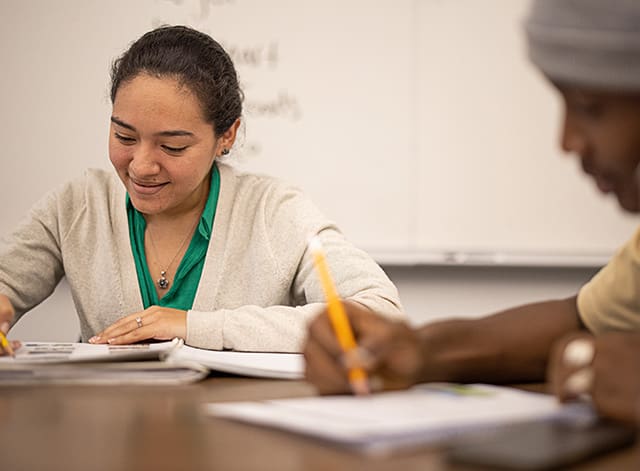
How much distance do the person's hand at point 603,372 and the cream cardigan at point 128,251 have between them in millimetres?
920

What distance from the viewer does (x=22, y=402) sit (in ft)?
2.99

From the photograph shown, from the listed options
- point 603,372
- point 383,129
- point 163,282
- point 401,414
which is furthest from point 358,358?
point 383,129

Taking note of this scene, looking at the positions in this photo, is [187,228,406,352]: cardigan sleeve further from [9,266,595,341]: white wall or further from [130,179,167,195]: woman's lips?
[9,266,595,341]: white wall

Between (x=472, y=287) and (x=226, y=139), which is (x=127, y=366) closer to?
(x=226, y=139)

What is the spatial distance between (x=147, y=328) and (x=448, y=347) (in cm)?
64

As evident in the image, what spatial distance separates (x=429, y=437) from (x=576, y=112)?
0.39 m

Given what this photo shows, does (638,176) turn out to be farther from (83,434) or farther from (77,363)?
(77,363)

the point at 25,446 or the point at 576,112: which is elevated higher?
the point at 576,112

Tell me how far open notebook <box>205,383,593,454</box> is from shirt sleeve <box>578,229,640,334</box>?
21 cm

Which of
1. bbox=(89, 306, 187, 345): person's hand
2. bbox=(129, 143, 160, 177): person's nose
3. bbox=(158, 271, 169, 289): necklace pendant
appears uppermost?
bbox=(129, 143, 160, 177): person's nose

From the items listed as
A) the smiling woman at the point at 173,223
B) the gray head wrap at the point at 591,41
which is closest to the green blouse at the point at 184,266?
the smiling woman at the point at 173,223

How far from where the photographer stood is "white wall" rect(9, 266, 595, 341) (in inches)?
100

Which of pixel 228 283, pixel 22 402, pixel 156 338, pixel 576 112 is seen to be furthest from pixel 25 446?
pixel 228 283

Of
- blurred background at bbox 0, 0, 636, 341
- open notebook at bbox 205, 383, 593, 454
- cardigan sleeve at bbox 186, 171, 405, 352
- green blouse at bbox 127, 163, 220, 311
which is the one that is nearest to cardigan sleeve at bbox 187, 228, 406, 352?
cardigan sleeve at bbox 186, 171, 405, 352
